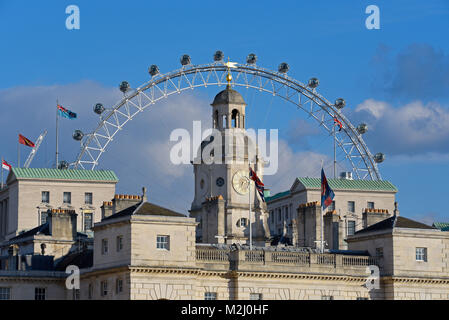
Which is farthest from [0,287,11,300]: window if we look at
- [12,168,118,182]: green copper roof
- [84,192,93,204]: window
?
[84,192,93,204]: window

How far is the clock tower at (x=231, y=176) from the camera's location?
14125 cm

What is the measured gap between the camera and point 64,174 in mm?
170875

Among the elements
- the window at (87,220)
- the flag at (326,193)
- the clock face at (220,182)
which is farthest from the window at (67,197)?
the flag at (326,193)

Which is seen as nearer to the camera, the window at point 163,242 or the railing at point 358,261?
the window at point 163,242

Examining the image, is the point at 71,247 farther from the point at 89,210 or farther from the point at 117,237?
the point at 89,210

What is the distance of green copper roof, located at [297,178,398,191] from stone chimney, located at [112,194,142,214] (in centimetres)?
6066

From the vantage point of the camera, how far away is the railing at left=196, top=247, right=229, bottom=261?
10869 centimetres

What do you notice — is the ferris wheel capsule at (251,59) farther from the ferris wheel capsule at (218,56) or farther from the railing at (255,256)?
the railing at (255,256)

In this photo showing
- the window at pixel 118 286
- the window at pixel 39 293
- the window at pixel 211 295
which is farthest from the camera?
the window at pixel 39 293

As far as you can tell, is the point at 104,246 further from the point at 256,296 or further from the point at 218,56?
the point at 218,56

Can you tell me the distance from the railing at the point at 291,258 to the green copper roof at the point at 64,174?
61.4 metres

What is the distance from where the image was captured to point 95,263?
11025 cm

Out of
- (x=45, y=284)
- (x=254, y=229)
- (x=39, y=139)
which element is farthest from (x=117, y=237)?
(x=39, y=139)
